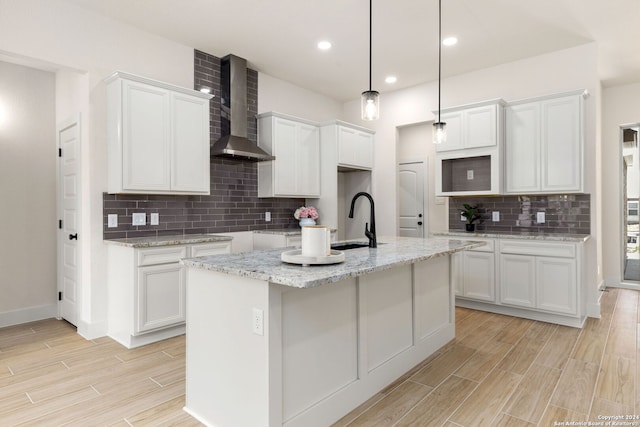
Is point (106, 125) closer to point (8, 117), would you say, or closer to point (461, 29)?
point (8, 117)

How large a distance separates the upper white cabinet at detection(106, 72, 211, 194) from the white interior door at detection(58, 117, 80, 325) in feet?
1.51

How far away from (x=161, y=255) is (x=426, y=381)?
2.43 m

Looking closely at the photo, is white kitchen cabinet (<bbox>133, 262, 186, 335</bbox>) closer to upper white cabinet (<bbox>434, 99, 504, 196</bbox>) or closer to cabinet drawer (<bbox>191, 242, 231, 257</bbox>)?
cabinet drawer (<bbox>191, 242, 231, 257</bbox>)

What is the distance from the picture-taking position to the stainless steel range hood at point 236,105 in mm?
4375

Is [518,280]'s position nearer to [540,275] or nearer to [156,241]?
[540,275]

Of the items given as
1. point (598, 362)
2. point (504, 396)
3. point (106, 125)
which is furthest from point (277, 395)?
point (106, 125)

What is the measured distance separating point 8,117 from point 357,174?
4484 mm

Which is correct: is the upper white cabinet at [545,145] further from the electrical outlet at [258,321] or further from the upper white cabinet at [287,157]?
the electrical outlet at [258,321]

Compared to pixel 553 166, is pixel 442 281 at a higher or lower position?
lower

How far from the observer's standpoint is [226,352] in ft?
6.40

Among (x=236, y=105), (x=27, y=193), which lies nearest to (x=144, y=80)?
(x=236, y=105)

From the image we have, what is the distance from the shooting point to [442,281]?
10.5ft

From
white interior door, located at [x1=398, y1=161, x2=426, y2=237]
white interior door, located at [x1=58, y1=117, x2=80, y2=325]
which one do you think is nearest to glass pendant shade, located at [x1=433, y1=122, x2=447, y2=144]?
white interior door, located at [x1=398, y1=161, x2=426, y2=237]

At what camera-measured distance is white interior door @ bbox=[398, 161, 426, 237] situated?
20.4 feet
